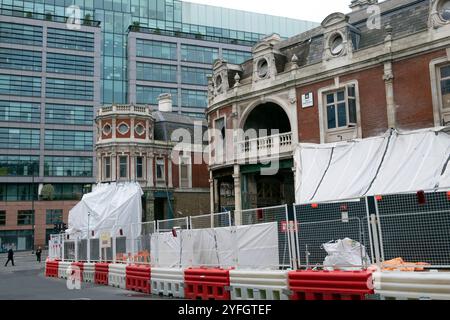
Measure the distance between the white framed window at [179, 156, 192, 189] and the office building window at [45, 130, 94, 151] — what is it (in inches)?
916

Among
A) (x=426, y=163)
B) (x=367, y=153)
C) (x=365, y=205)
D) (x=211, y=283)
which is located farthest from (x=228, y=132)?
(x=365, y=205)

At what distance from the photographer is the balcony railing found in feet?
90.7

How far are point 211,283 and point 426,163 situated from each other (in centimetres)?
884

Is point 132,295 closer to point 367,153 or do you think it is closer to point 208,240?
point 208,240

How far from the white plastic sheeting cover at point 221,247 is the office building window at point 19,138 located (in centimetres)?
5518

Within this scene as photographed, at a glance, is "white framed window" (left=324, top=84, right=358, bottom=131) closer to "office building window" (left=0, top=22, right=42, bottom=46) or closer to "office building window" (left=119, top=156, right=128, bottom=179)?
"office building window" (left=119, top=156, right=128, bottom=179)

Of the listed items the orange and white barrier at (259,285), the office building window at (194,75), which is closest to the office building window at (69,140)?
the office building window at (194,75)

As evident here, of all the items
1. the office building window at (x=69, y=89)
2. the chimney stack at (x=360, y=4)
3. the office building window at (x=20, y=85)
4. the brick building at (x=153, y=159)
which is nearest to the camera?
the chimney stack at (x=360, y=4)

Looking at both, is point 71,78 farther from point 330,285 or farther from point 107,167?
point 330,285

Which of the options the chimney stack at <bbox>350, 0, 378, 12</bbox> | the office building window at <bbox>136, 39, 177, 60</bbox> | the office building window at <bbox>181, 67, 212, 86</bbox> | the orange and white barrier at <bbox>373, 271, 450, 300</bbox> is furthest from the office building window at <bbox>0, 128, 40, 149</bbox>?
the orange and white barrier at <bbox>373, 271, 450, 300</bbox>

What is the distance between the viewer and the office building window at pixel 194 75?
77688mm

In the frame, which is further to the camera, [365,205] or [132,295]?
[132,295]

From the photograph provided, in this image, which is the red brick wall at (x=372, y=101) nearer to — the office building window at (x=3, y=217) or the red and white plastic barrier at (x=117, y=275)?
the red and white plastic barrier at (x=117, y=275)

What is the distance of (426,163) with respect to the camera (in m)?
17.6
